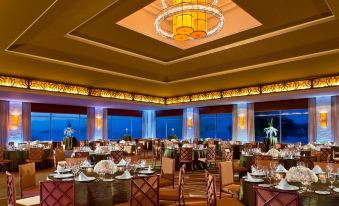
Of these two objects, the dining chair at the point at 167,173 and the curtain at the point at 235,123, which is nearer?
the dining chair at the point at 167,173

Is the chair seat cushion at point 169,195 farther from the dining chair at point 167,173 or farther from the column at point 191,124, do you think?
the column at point 191,124

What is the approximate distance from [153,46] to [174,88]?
587cm

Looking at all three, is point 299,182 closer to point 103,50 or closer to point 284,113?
point 103,50

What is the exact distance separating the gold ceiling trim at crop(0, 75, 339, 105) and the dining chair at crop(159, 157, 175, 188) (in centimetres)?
708

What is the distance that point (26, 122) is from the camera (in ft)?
45.6

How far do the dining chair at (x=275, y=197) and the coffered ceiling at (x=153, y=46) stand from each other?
13.1ft

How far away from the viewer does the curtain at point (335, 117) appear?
12.1 meters

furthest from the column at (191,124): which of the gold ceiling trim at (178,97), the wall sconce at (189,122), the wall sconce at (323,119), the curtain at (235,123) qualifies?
the wall sconce at (323,119)

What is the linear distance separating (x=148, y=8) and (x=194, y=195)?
4.92 metres

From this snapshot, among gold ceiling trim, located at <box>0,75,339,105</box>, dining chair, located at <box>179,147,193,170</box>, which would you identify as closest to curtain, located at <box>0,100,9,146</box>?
gold ceiling trim, located at <box>0,75,339,105</box>

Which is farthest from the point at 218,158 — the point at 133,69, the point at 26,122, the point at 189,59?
the point at 26,122

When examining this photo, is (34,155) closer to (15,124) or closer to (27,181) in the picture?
(15,124)

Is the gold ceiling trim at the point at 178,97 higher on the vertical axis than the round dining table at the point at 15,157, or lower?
higher

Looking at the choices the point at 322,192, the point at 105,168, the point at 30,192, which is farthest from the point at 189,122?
the point at 322,192
